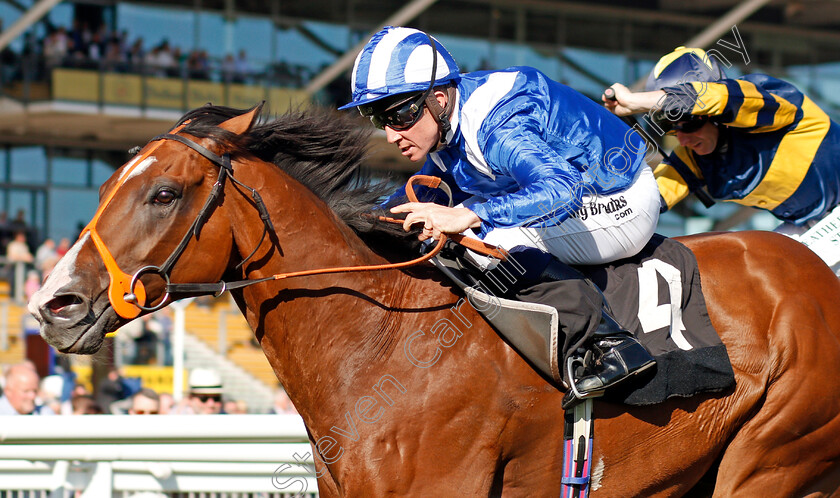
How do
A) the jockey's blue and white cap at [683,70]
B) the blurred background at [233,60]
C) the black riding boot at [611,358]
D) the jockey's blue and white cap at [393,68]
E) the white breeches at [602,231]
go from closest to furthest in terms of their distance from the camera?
1. the black riding boot at [611,358]
2. the jockey's blue and white cap at [393,68]
3. the white breeches at [602,231]
4. the jockey's blue and white cap at [683,70]
5. the blurred background at [233,60]

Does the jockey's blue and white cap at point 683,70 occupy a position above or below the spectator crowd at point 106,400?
above

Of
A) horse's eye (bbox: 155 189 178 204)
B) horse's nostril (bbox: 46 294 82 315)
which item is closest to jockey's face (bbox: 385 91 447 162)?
horse's eye (bbox: 155 189 178 204)

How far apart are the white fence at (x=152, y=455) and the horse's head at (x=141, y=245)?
1395mm

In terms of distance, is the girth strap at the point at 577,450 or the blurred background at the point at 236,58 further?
the blurred background at the point at 236,58

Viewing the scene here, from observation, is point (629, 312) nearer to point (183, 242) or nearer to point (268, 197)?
point (268, 197)

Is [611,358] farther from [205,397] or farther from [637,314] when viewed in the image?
[205,397]

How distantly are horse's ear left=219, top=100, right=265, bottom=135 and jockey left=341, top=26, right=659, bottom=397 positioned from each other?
12.9 inches

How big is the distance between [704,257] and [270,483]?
2.13 m

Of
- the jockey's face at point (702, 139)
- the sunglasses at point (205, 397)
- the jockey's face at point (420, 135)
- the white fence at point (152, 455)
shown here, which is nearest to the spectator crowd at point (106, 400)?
the sunglasses at point (205, 397)

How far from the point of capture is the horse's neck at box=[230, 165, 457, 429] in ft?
8.09

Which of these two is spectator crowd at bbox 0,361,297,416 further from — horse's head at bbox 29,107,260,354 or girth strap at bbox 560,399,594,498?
girth strap at bbox 560,399,594,498

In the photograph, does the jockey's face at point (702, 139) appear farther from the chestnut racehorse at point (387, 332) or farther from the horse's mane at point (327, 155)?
the horse's mane at point (327, 155)

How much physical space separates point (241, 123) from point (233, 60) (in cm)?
1310

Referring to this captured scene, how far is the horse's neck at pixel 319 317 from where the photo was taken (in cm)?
247
